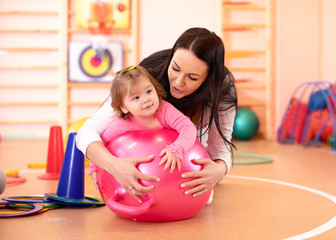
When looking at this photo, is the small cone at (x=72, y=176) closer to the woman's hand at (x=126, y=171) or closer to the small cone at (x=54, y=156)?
the woman's hand at (x=126, y=171)

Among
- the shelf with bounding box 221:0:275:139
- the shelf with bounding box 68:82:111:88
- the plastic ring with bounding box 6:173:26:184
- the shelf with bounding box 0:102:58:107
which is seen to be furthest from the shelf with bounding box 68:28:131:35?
the plastic ring with bounding box 6:173:26:184

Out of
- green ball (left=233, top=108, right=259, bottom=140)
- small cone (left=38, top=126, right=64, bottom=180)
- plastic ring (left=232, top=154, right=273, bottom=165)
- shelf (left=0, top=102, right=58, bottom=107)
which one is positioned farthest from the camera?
shelf (left=0, top=102, right=58, bottom=107)

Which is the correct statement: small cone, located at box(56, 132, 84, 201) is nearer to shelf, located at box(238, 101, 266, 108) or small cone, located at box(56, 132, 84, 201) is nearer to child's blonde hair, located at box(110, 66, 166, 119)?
child's blonde hair, located at box(110, 66, 166, 119)

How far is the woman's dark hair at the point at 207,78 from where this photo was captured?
5.99 ft

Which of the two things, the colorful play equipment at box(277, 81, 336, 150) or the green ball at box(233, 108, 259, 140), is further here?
Result: the green ball at box(233, 108, 259, 140)

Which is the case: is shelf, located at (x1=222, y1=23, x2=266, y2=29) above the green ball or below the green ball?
above

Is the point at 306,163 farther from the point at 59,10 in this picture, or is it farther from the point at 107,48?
the point at 59,10

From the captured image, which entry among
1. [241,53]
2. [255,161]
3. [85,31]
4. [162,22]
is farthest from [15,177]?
[241,53]

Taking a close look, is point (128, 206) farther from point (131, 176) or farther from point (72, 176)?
point (72, 176)

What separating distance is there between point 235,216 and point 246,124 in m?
3.69

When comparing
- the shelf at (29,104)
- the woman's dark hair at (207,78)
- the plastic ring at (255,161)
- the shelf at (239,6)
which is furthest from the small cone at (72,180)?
the shelf at (239,6)

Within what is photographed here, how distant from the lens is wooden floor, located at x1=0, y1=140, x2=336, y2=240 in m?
1.65

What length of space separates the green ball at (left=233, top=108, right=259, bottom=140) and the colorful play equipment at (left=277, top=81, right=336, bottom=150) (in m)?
0.32

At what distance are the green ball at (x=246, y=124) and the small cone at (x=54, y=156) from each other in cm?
290
